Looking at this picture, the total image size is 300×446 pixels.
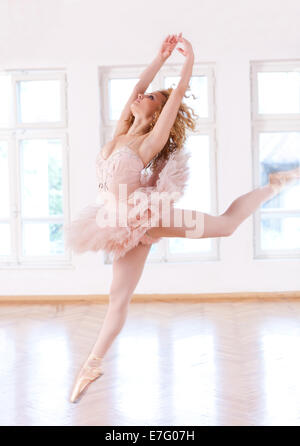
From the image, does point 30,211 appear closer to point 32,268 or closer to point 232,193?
point 32,268

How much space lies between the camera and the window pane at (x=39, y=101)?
5957 mm

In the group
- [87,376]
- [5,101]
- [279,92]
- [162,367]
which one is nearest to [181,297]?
[162,367]

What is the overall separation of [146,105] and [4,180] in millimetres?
3645

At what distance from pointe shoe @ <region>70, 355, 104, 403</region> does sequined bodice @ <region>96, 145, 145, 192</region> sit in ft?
2.75

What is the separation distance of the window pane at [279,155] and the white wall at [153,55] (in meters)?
0.34

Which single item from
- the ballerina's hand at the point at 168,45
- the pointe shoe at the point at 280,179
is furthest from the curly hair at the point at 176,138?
the pointe shoe at the point at 280,179

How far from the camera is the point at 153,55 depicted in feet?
18.5

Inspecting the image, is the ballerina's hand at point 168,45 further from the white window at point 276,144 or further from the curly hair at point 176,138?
the white window at point 276,144

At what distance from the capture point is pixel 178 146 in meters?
2.80

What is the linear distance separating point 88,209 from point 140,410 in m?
1.05

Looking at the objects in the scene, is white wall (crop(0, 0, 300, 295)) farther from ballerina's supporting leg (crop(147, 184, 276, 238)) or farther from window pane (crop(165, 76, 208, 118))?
ballerina's supporting leg (crop(147, 184, 276, 238))

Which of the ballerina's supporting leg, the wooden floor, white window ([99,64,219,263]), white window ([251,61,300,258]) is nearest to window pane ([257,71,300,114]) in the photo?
white window ([251,61,300,258])

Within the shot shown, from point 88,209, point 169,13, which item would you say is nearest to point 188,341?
point 88,209

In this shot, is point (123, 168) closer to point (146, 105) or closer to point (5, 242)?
point (146, 105)
